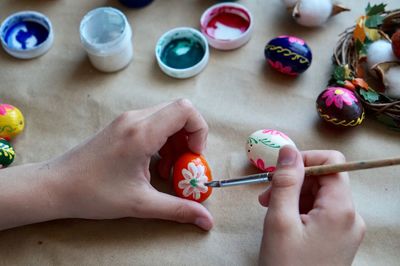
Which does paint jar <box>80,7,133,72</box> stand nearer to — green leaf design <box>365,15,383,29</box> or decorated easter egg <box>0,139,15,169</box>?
decorated easter egg <box>0,139,15,169</box>

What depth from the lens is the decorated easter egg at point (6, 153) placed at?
1119 millimetres

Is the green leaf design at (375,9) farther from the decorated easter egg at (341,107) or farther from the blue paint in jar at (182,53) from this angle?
the blue paint in jar at (182,53)

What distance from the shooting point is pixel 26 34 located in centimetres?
138

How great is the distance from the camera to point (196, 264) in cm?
103

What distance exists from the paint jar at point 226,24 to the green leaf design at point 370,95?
365 mm

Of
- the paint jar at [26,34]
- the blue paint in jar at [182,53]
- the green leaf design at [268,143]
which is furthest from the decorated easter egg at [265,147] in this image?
the paint jar at [26,34]

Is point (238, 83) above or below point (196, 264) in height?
above

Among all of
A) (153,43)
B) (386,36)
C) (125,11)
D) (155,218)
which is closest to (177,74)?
(153,43)

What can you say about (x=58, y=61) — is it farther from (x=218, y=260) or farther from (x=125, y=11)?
(x=218, y=260)

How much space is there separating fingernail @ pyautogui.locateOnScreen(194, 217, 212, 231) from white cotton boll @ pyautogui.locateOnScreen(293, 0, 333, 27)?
2.15 ft

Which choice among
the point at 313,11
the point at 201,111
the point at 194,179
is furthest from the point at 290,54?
the point at 194,179

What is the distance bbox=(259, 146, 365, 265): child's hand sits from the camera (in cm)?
80

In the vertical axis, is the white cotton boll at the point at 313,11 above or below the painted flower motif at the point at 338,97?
above

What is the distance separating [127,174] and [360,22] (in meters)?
0.75
